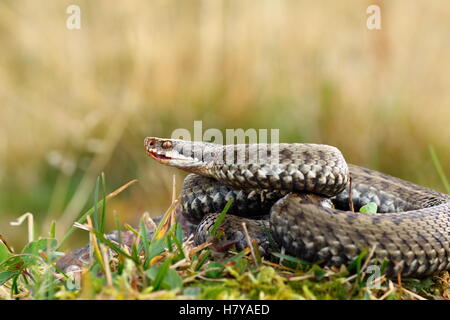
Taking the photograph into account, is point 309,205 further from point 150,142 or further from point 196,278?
point 150,142

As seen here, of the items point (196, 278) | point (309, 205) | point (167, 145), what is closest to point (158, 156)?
point (167, 145)

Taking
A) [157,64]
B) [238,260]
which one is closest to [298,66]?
[157,64]

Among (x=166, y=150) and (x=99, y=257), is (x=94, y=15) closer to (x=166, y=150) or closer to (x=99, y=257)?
(x=166, y=150)

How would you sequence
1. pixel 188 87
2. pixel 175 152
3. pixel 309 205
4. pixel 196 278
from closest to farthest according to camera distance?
pixel 196 278, pixel 309 205, pixel 175 152, pixel 188 87

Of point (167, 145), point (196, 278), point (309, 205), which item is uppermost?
point (167, 145)

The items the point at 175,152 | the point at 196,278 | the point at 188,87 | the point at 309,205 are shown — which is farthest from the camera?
the point at 188,87

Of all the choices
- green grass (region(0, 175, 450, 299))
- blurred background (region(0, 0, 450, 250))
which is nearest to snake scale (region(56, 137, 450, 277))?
green grass (region(0, 175, 450, 299))

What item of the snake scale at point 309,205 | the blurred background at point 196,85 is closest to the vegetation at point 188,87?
the blurred background at point 196,85
